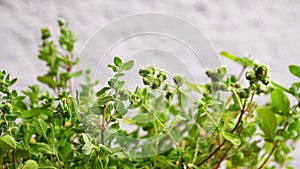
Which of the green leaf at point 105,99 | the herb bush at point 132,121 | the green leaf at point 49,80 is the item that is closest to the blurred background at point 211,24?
the green leaf at point 49,80

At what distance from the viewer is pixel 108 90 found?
0.46 meters

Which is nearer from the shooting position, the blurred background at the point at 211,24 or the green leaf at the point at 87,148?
the green leaf at the point at 87,148

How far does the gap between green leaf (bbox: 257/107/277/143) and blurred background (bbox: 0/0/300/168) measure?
1.03 m

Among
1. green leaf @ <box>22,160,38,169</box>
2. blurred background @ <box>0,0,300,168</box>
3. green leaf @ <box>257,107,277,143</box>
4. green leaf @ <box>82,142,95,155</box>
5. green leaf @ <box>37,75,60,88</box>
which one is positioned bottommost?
green leaf @ <box>22,160,38,169</box>

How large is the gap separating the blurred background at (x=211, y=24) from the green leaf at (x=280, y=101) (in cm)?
104

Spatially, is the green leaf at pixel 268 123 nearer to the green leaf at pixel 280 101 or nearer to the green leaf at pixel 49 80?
the green leaf at pixel 280 101

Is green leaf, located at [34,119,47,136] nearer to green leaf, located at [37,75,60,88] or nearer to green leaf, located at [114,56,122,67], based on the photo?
green leaf, located at [114,56,122,67]

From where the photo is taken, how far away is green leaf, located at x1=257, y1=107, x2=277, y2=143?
619mm

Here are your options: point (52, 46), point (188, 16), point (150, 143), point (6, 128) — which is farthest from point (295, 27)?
point (6, 128)

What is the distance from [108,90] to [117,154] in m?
0.07

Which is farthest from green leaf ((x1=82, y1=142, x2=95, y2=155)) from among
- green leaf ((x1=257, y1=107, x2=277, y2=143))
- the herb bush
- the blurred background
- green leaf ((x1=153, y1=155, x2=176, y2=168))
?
the blurred background

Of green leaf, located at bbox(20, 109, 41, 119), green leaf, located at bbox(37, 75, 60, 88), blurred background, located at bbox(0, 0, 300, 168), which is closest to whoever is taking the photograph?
green leaf, located at bbox(20, 109, 41, 119)

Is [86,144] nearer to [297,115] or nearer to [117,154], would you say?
[117,154]

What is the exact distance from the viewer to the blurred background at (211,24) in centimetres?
162
